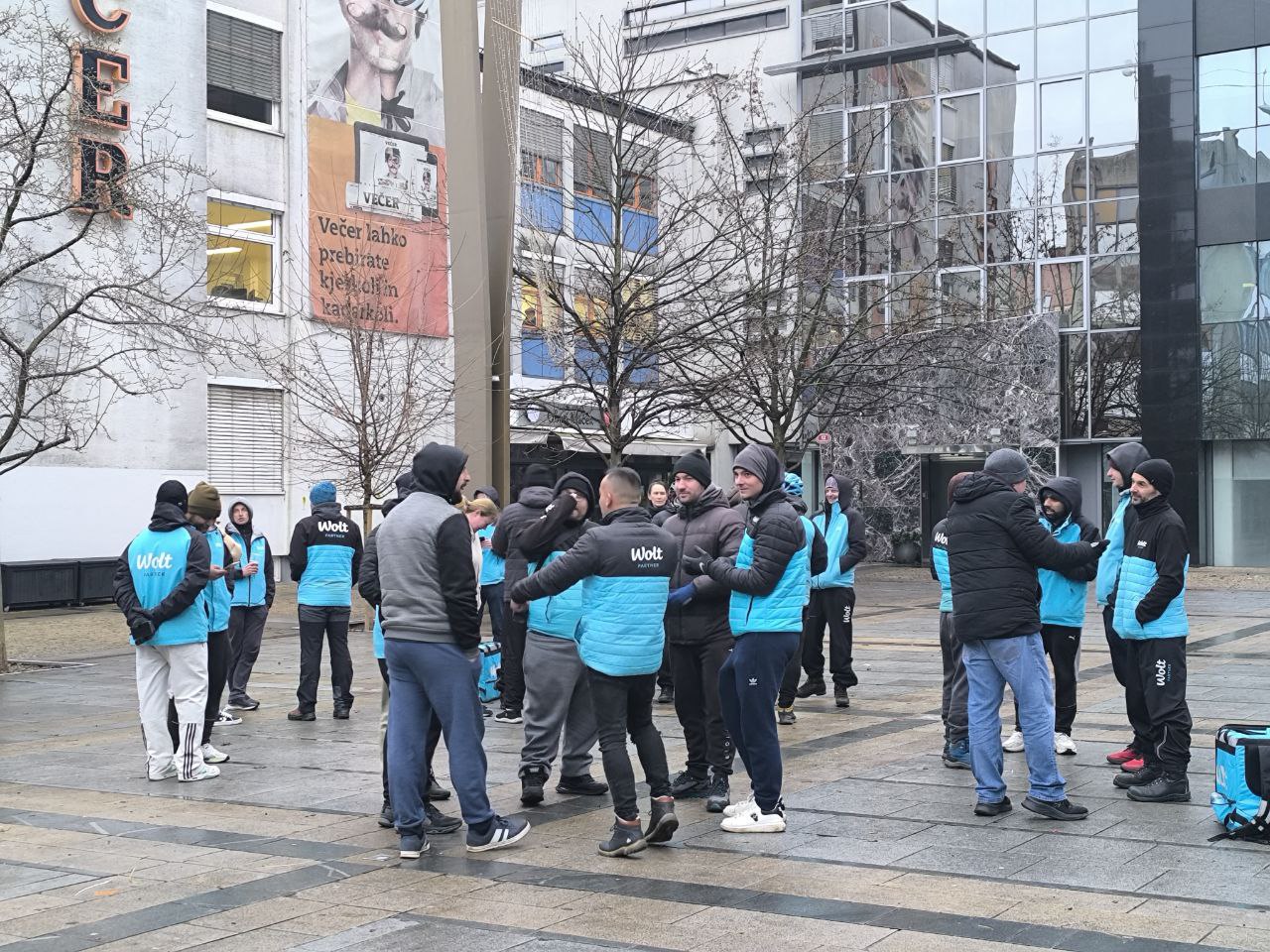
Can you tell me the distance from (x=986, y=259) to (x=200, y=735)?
30.2 meters

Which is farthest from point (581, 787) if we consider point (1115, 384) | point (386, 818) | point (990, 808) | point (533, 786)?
point (1115, 384)

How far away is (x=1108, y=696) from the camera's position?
1266cm

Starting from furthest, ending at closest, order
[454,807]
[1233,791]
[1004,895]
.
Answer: [454,807] → [1233,791] → [1004,895]

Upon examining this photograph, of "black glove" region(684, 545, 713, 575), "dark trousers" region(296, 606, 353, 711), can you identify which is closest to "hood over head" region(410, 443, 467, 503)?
"black glove" region(684, 545, 713, 575)

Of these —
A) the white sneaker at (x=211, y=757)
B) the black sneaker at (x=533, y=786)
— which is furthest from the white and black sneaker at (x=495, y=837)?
the white sneaker at (x=211, y=757)

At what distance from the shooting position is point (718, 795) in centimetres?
823

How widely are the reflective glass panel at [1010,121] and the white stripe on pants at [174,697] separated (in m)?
31.1

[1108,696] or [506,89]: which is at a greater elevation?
[506,89]

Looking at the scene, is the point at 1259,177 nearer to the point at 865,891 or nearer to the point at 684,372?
the point at 684,372

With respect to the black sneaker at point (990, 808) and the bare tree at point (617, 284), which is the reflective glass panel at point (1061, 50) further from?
the black sneaker at point (990, 808)

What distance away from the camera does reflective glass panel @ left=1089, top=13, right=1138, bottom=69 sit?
115ft

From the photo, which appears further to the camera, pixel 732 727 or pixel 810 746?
pixel 810 746

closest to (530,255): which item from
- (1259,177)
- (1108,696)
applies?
(1108,696)

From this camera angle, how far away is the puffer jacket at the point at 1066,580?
9648 millimetres
